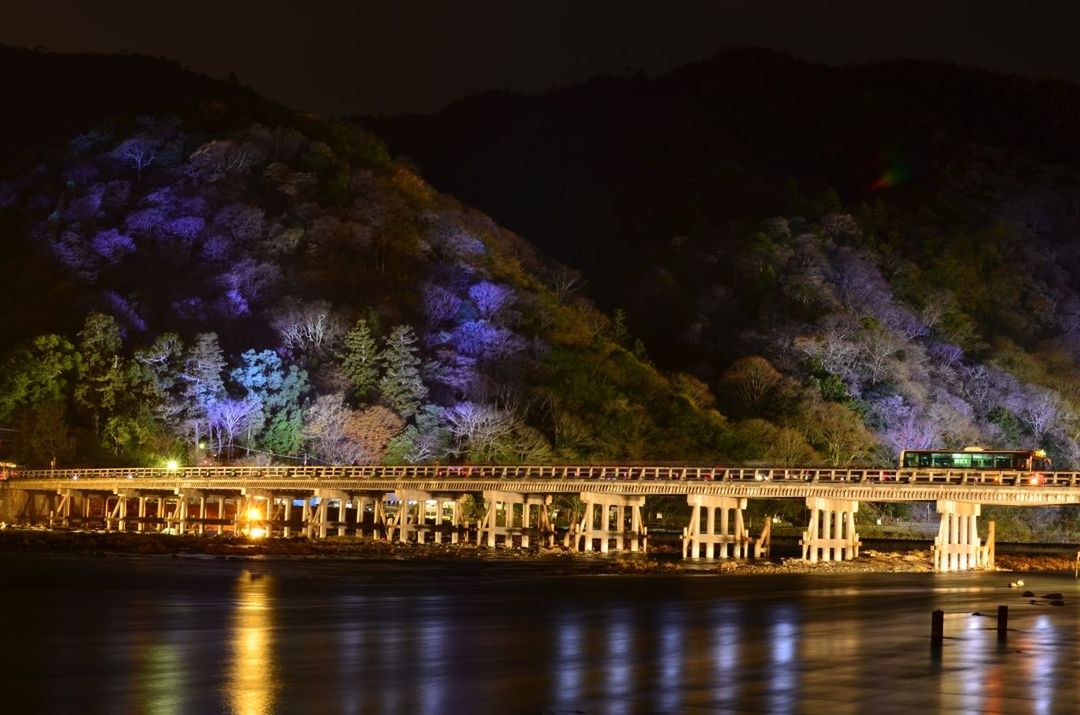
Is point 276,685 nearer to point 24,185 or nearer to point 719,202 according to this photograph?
point 24,185

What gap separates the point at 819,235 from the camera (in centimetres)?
11612

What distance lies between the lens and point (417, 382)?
87375 millimetres

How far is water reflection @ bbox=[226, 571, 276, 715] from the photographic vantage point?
53.2 feet

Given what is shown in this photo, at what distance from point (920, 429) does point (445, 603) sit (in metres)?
64.8

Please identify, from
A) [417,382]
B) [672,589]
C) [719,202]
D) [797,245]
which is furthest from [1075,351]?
[672,589]

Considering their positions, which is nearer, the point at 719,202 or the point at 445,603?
the point at 445,603

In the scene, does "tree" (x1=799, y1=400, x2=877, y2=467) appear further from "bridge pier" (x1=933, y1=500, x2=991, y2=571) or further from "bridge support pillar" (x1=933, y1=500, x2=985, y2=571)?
"bridge support pillar" (x1=933, y1=500, x2=985, y2=571)

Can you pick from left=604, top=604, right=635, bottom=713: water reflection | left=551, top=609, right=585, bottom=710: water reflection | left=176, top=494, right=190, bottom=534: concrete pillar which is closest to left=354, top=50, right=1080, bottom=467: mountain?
left=176, top=494, right=190, bottom=534: concrete pillar

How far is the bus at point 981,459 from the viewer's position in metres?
63.4

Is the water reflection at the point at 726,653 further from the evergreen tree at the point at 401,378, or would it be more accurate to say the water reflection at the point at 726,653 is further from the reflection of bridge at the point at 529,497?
the evergreen tree at the point at 401,378

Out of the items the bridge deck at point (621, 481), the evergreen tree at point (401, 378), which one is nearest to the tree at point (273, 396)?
the evergreen tree at point (401, 378)

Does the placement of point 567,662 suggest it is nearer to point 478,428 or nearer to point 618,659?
point 618,659

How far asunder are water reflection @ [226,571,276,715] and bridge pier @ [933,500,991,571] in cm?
Answer: 2881

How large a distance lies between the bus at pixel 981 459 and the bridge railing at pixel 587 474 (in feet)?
35.7
